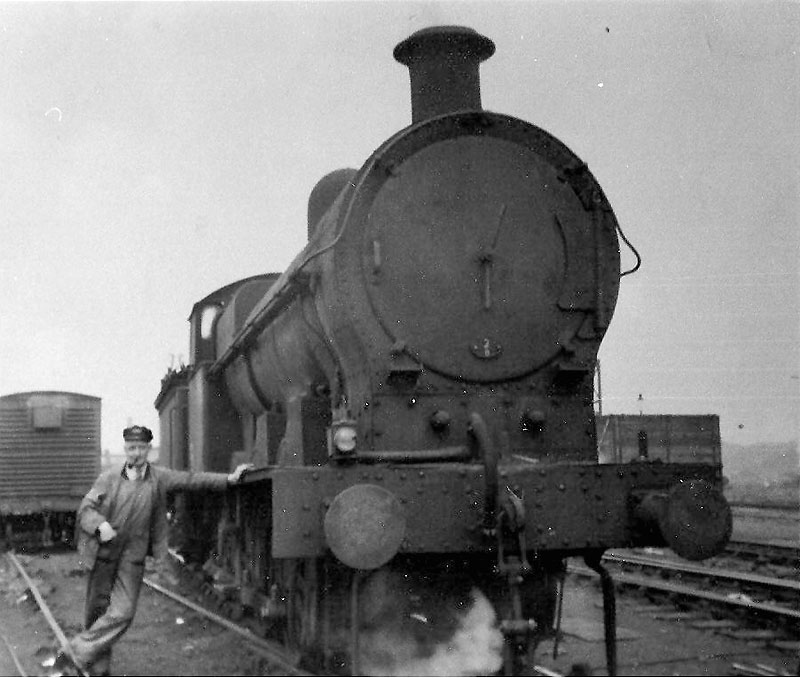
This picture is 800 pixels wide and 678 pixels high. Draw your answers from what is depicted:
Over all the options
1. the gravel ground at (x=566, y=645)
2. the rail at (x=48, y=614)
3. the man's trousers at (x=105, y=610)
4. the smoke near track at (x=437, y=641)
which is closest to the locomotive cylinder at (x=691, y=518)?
the smoke near track at (x=437, y=641)

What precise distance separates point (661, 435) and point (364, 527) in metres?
17.3

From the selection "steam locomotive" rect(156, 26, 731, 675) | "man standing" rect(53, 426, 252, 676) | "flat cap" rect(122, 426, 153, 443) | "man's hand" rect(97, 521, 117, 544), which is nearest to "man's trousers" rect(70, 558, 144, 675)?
"man standing" rect(53, 426, 252, 676)

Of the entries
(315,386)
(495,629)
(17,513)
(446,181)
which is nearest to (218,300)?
(315,386)

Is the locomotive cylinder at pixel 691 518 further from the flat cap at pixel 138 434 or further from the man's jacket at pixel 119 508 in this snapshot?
the flat cap at pixel 138 434

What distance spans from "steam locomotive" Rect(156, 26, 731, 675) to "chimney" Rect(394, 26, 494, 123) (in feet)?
0.04

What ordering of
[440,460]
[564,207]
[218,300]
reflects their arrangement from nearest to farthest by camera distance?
[440,460]
[564,207]
[218,300]

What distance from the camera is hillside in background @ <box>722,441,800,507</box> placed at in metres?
23.5

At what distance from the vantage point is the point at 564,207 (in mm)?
5820

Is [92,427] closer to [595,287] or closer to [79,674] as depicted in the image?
[79,674]

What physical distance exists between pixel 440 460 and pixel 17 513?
1327cm

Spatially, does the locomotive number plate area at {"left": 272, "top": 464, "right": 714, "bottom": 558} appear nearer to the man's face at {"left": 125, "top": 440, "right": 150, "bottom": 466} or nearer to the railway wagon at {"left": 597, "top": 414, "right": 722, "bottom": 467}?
the man's face at {"left": 125, "top": 440, "right": 150, "bottom": 466}

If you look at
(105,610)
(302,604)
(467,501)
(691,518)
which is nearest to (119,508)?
(105,610)

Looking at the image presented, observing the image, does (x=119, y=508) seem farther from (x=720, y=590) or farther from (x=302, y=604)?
(x=720, y=590)

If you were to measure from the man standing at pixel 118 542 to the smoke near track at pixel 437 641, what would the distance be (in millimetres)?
1261
